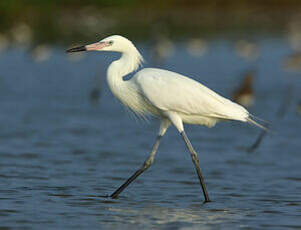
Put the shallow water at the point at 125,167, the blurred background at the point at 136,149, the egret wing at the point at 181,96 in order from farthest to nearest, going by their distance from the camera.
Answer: the egret wing at the point at 181,96, the blurred background at the point at 136,149, the shallow water at the point at 125,167

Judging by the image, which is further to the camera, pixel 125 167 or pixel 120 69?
pixel 125 167

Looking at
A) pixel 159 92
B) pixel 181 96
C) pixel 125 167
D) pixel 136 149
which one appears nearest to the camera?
pixel 159 92

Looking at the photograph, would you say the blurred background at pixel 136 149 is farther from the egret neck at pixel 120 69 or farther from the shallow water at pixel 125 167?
the egret neck at pixel 120 69

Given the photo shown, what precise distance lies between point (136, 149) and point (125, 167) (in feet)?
4.36

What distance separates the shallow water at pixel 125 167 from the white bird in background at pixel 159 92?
504 millimetres

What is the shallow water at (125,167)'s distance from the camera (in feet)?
23.6

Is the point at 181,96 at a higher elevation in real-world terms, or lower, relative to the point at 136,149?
higher

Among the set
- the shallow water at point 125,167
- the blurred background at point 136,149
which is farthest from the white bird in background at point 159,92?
the blurred background at point 136,149

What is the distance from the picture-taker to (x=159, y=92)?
789 centimetres

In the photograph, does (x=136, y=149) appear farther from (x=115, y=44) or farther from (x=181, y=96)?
(x=115, y=44)

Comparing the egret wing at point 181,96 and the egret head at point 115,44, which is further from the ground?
the egret head at point 115,44

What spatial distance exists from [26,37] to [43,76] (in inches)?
335

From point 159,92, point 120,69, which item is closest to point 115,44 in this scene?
point 120,69

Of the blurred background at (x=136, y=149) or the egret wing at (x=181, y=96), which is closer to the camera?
the blurred background at (x=136, y=149)
